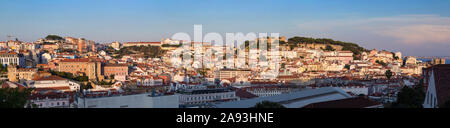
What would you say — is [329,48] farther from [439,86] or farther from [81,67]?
[439,86]

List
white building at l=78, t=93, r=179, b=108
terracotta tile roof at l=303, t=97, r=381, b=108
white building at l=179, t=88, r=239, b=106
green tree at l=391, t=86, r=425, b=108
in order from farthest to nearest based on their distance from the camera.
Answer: white building at l=179, t=88, r=239, b=106
white building at l=78, t=93, r=179, b=108
green tree at l=391, t=86, r=425, b=108
terracotta tile roof at l=303, t=97, r=381, b=108

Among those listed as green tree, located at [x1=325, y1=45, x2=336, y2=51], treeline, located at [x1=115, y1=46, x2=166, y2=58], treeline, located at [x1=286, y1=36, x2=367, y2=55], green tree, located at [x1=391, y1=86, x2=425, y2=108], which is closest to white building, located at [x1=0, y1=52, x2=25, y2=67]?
treeline, located at [x1=115, y1=46, x2=166, y2=58]

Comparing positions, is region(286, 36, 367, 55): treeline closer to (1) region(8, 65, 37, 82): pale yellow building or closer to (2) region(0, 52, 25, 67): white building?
(2) region(0, 52, 25, 67): white building

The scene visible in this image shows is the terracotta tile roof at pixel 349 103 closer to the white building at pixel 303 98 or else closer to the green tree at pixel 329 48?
the white building at pixel 303 98

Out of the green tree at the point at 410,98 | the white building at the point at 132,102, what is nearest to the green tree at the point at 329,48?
the white building at the point at 132,102

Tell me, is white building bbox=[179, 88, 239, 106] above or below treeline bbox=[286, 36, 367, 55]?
below

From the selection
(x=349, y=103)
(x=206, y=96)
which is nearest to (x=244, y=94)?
(x=206, y=96)
